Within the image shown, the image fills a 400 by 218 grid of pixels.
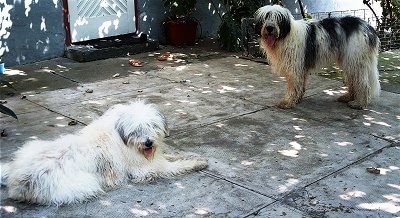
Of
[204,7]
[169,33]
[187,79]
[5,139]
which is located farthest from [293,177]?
[204,7]

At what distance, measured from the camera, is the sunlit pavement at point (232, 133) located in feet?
12.9

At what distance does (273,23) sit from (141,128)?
2.66 m

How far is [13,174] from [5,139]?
1.35 m

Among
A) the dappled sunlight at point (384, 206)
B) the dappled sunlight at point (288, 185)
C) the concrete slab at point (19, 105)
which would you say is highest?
the concrete slab at point (19, 105)

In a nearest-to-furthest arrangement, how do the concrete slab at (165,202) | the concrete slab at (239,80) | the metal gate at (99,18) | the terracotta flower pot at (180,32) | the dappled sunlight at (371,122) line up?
1. the concrete slab at (165,202)
2. the dappled sunlight at (371,122)
3. the concrete slab at (239,80)
4. the metal gate at (99,18)
5. the terracotta flower pot at (180,32)

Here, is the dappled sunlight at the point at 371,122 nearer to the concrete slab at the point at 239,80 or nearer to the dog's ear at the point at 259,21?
the concrete slab at the point at 239,80

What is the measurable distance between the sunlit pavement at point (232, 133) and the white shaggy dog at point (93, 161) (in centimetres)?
10

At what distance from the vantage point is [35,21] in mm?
8508

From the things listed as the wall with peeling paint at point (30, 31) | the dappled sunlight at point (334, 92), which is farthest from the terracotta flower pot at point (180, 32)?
the dappled sunlight at point (334, 92)

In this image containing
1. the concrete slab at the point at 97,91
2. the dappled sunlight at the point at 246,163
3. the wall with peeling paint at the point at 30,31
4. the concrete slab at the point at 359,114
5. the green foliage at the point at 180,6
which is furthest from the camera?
the green foliage at the point at 180,6

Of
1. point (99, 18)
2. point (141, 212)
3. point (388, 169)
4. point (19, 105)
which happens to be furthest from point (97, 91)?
point (388, 169)

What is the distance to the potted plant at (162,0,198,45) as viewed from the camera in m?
9.75

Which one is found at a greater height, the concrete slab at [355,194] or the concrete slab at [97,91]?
the concrete slab at [97,91]

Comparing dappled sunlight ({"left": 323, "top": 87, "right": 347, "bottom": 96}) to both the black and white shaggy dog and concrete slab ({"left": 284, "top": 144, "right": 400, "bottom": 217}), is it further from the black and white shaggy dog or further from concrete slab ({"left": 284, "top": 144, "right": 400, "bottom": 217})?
concrete slab ({"left": 284, "top": 144, "right": 400, "bottom": 217})
